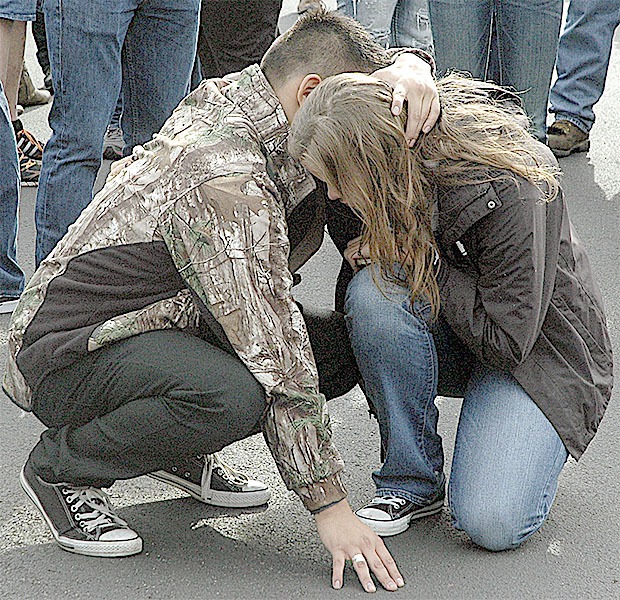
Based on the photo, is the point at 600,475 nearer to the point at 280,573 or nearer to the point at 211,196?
the point at 280,573

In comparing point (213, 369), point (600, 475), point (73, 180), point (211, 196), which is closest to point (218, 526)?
point (213, 369)

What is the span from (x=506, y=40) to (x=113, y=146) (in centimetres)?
178

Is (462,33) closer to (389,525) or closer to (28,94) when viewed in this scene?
(28,94)

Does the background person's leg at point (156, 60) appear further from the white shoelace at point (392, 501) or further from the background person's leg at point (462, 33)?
the white shoelace at point (392, 501)

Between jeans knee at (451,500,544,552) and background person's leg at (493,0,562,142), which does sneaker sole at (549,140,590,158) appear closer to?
background person's leg at (493,0,562,142)

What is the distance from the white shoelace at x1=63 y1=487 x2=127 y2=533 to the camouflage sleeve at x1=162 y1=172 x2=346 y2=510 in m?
0.42

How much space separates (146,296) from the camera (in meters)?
2.12

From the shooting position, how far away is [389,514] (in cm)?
226

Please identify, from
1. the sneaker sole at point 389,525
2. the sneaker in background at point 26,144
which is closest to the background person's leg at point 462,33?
the sneaker in background at point 26,144

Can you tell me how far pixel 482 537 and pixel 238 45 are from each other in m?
2.85

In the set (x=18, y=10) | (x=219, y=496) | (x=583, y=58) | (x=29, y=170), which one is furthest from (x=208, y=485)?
(x=583, y=58)

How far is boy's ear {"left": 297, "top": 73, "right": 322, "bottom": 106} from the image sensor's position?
216 cm

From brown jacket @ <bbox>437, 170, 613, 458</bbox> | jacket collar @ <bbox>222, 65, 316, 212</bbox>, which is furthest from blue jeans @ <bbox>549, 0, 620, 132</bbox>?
jacket collar @ <bbox>222, 65, 316, 212</bbox>

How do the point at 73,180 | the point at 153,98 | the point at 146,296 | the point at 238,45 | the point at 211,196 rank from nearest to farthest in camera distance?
the point at 211,196 → the point at 146,296 → the point at 73,180 → the point at 153,98 → the point at 238,45
